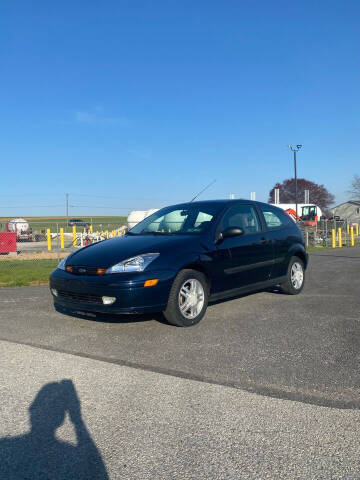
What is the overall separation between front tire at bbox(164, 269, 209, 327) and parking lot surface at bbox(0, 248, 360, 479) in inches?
6.4

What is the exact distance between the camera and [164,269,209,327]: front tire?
5.05m

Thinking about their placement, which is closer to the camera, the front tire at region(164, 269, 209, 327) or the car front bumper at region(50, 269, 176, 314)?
the car front bumper at region(50, 269, 176, 314)

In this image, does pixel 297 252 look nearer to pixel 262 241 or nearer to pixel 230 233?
pixel 262 241

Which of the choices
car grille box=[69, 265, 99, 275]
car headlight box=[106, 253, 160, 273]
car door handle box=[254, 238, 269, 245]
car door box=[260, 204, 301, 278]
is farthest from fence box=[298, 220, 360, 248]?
car grille box=[69, 265, 99, 275]

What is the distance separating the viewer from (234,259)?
19.3ft

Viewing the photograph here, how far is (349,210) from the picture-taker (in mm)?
78312

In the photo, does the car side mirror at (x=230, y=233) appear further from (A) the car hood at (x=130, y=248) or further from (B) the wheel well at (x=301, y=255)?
(B) the wheel well at (x=301, y=255)

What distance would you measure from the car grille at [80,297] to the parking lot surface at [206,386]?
381mm

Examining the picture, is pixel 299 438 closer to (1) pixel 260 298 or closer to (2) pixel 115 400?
(2) pixel 115 400

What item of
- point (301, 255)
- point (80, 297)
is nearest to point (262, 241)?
point (301, 255)

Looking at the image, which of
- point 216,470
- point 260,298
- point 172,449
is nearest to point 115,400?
point 172,449

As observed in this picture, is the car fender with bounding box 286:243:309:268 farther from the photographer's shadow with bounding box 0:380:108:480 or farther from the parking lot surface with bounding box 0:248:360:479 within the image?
the photographer's shadow with bounding box 0:380:108:480

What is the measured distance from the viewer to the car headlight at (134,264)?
4.93 metres

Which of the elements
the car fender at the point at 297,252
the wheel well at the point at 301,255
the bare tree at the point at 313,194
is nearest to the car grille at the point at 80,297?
the car fender at the point at 297,252
